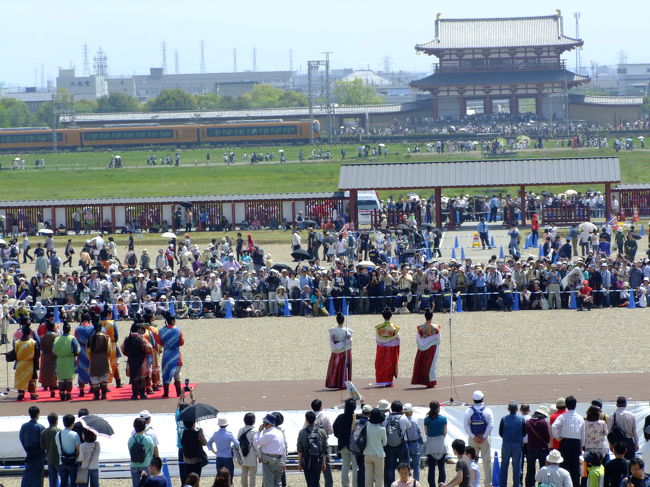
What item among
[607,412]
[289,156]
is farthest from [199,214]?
[289,156]

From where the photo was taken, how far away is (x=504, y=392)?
19.8 meters

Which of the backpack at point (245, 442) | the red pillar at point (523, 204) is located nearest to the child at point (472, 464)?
the backpack at point (245, 442)

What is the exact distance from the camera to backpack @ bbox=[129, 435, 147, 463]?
1470 cm

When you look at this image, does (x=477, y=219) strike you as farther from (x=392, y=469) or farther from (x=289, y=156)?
(x=289, y=156)

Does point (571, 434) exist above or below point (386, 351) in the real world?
below

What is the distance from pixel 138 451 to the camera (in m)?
14.7

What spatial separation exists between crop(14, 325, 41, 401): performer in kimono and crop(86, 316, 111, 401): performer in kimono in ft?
3.09

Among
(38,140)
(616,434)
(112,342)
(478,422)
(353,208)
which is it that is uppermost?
(38,140)

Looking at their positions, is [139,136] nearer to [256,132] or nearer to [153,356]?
[256,132]

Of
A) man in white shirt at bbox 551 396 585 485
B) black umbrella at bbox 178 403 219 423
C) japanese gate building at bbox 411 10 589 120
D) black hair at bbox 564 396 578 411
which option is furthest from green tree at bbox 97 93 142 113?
man in white shirt at bbox 551 396 585 485

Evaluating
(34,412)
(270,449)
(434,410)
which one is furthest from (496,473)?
(34,412)

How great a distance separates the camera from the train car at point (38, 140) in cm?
10944

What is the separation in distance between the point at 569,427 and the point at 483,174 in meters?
33.7

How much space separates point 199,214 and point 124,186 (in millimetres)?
26160
